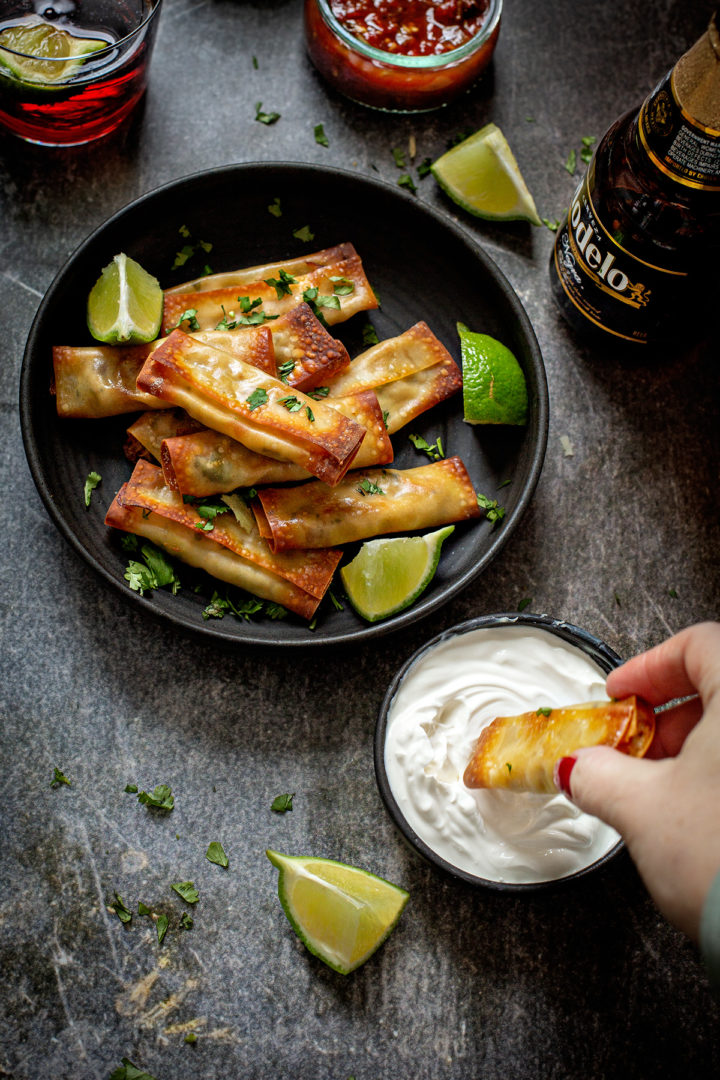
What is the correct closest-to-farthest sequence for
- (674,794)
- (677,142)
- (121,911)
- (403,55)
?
(674,794)
(677,142)
(121,911)
(403,55)

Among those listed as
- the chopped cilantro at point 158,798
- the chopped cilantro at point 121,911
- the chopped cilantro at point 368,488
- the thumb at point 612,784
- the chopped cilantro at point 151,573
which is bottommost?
the chopped cilantro at point 121,911

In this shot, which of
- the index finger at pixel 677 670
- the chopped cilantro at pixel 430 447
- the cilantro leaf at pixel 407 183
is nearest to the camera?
the index finger at pixel 677 670

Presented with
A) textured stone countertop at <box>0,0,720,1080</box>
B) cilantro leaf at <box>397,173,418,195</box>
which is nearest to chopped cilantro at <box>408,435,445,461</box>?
textured stone countertop at <box>0,0,720,1080</box>

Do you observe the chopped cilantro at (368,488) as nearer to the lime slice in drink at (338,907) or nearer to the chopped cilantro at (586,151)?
the lime slice in drink at (338,907)

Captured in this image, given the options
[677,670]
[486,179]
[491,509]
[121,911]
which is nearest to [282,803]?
[121,911]

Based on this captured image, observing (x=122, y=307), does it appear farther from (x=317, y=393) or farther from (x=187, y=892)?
(x=187, y=892)

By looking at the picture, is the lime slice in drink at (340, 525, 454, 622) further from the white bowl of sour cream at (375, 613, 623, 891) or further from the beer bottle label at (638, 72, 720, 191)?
the beer bottle label at (638, 72, 720, 191)

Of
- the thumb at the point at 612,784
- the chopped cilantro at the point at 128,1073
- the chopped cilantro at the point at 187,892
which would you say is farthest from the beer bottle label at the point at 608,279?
the chopped cilantro at the point at 128,1073
